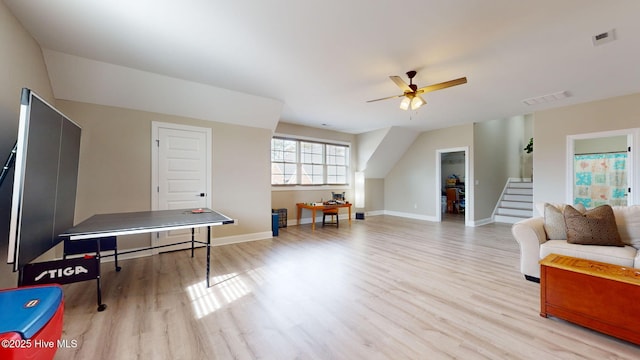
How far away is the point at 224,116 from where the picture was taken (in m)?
4.53

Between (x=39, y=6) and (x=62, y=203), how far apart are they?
1732mm

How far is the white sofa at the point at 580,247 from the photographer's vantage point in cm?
233

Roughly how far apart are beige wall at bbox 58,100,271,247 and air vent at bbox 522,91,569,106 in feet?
16.7

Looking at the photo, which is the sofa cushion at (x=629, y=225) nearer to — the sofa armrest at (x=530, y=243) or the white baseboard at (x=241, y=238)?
the sofa armrest at (x=530, y=243)

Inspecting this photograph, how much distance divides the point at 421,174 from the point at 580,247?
495 centimetres

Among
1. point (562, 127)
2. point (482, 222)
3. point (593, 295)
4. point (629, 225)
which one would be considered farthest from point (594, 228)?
point (482, 222)

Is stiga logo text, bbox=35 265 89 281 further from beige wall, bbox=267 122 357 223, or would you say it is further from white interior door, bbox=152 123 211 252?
beige wall, bbox=267 122 357 223

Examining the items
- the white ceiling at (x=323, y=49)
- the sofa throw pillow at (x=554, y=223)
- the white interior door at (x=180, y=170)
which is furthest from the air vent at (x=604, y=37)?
the white interior door at (x=180, y=170)

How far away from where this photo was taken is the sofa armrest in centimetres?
279

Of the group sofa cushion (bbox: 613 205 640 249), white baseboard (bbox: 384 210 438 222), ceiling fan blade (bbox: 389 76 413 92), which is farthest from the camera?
white baseboard (bbox: 384 210 438 222)

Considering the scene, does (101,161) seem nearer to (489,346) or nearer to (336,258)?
(336,258)

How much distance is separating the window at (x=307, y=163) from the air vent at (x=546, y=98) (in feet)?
14.3

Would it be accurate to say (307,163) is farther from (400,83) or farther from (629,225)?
(629,225)

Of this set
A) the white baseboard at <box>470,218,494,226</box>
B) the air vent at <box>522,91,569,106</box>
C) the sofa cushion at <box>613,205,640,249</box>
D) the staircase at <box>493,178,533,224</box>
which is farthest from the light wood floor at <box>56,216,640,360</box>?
the staircase at <box>493,178,533,224</box>
